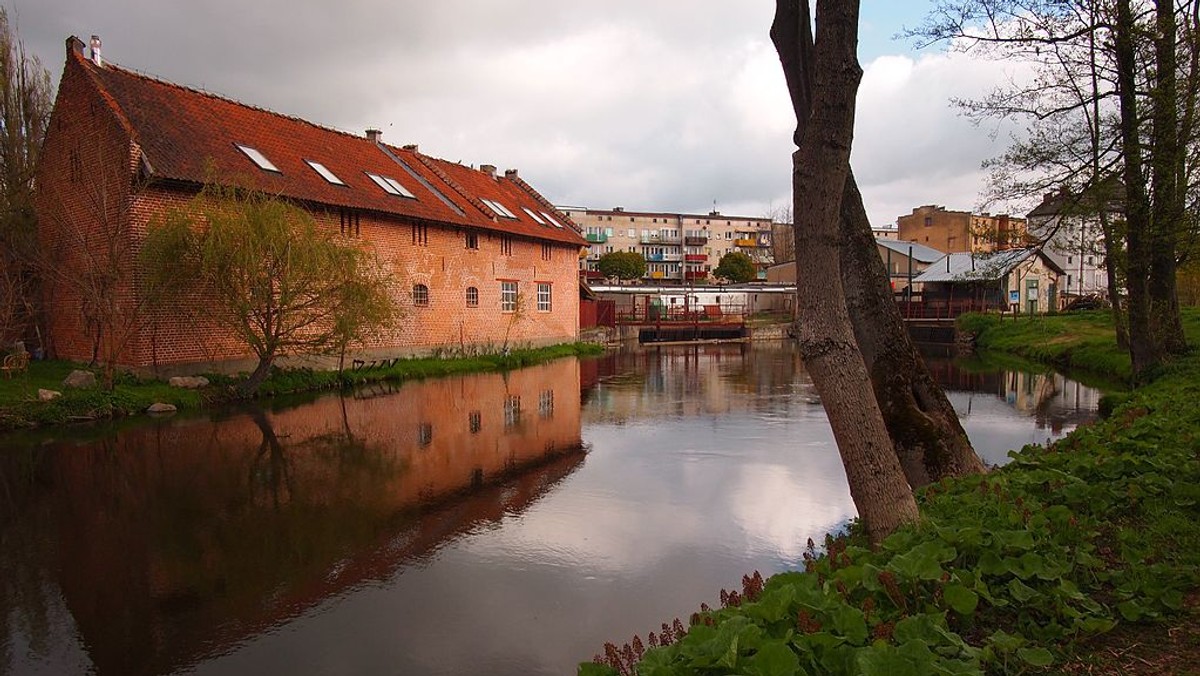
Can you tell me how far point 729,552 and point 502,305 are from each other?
69.8ft

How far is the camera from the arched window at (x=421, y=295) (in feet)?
73.9

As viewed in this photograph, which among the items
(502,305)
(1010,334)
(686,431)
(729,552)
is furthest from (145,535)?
(1010,334)

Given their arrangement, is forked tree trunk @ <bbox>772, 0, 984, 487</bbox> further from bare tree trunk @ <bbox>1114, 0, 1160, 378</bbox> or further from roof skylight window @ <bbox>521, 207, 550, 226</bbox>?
roof skylight window @ <bbox>521, 207, 550, 226</bbox>

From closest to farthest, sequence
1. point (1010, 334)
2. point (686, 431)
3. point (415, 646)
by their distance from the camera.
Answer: point (415, 646) → point (686, 431) → point (1010, 334)

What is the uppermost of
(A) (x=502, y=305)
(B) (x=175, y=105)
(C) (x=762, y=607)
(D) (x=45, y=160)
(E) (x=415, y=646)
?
(B) (x=175, y=105)

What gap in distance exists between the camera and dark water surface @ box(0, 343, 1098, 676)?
462cm

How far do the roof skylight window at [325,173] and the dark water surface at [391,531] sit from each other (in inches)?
365

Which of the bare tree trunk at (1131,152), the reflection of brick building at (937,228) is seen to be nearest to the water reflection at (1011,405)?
the bare tree trunk at (1131,152)

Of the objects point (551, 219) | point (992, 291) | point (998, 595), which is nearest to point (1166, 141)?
point (998, 595)

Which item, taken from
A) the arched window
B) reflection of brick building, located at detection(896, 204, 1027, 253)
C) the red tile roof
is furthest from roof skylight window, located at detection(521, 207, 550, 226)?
reflection of brick building, located at detection(896, 204, 1027, 253)

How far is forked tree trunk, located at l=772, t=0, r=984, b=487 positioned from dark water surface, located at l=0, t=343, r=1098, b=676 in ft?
4.08

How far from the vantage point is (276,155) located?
2003 cm

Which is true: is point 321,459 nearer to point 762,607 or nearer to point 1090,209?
point 762,607

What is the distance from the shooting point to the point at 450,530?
677cm
